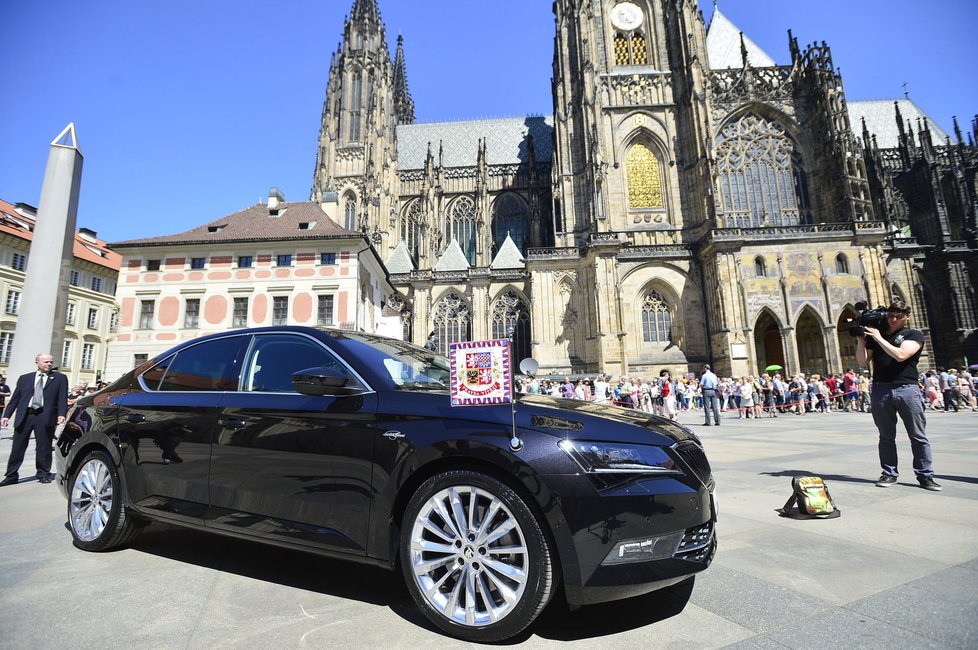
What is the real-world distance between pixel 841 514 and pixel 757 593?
2078 millimetres

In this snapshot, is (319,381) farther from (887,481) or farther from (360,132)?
(360,132)

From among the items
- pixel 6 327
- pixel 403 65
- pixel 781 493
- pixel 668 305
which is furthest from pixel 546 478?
pixel 403 65

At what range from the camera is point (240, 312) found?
22.8 metres

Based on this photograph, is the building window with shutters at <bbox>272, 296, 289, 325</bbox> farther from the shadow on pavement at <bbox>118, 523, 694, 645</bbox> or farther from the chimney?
the shadow on pavement at <bbox>118, 523, 694, 645</bbox>

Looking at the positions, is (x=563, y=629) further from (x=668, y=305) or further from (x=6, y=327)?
(x=6, y=327)

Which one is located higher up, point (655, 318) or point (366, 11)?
point (366, 11)

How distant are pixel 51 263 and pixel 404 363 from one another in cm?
1219

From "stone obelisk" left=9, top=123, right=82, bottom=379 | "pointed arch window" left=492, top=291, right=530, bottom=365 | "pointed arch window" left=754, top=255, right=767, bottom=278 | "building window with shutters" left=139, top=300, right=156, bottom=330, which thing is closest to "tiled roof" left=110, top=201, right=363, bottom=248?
"building window with shutters" left=139, top=300, right=156, bottom=330

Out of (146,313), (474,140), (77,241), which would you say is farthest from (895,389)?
(474,140)

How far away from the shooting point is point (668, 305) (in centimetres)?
2986

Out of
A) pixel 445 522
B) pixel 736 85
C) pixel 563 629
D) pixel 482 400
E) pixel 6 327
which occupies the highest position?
pixel 736 85

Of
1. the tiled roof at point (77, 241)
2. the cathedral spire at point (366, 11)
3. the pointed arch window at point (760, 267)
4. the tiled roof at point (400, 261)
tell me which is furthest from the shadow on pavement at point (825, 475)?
the cathedral spire at point (366, 11)

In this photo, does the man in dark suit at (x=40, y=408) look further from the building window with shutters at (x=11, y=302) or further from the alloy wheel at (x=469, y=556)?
the building window with shutters at (x=11, y=302)

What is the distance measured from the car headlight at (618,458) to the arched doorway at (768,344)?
32.0 m
